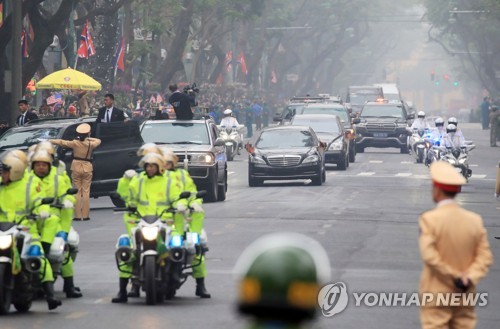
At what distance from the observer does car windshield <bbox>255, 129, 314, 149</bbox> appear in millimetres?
34781

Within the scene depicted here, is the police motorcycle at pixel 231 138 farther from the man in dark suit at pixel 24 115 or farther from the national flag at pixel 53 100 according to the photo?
the man in dark suit at pixel 24 115

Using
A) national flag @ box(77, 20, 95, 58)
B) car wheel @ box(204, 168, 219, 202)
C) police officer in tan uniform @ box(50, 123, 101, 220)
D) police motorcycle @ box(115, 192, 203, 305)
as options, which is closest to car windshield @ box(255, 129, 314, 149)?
car wheel @ box(204, 168, 219, 202)

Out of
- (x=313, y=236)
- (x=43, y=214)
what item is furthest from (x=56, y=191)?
(x=313, y=236)

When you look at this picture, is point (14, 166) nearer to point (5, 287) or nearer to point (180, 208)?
point (5, 287)

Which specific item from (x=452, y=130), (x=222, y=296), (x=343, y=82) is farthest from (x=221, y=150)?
(x=343, y=82)

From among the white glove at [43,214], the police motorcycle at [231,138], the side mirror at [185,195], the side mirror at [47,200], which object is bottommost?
the police motorcycle at [231,138]

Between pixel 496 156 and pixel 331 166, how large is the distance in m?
12.1

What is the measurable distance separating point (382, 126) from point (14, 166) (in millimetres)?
40325

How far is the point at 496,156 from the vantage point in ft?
182

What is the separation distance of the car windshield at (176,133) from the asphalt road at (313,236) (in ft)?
4.64

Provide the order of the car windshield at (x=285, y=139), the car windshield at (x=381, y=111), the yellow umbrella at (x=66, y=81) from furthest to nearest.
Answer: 1. the car windshield at (x=381, y=111)
2. the yellow umbrella at (x=66, y=81)
3. the car windshield at (x=285, y=139)

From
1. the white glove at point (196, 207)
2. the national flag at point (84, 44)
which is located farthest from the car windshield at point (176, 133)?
the national flag at point (84, 44)

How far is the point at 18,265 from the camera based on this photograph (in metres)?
13.1

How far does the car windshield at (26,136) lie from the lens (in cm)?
2570
